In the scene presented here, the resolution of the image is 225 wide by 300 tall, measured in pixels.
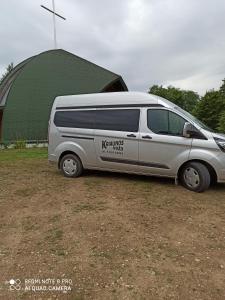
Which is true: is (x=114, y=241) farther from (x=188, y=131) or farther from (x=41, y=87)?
(x=41, y=87)

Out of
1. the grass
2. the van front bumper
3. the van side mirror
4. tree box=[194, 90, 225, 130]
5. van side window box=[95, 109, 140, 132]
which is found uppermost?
tree box=[194, 90, 225, 130]

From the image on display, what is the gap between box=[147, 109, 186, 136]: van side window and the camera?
25.8 ft

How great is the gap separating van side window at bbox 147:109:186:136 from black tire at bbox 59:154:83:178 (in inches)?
84.6

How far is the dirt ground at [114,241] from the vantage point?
3.64 metres

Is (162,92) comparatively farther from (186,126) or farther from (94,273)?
(94,273)

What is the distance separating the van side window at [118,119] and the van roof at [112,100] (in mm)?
214

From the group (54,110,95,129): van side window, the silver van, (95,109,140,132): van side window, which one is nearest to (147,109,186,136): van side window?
the silver van

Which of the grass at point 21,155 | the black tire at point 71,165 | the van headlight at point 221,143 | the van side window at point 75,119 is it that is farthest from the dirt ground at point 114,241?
the grass at point 21,155

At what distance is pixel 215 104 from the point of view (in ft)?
106

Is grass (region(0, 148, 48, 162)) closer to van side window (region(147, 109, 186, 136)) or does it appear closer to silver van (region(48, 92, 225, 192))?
silver van (region(48, 92, 225, 192))

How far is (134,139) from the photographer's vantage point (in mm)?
8242

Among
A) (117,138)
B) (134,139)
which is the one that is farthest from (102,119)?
(134,139)

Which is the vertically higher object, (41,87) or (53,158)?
(41,87)

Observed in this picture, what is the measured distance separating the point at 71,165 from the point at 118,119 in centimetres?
174
